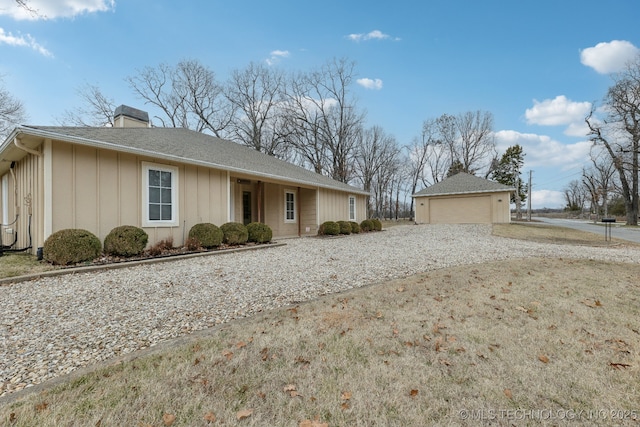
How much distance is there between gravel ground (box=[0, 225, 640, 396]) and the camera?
2.54 metres

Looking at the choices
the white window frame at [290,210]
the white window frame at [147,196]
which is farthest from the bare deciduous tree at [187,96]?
the white window frame at [147,196]

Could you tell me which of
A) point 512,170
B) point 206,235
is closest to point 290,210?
point 206,235

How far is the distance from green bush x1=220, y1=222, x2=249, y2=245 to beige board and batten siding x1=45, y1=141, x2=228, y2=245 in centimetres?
100

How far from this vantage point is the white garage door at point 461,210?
20500 millimetres

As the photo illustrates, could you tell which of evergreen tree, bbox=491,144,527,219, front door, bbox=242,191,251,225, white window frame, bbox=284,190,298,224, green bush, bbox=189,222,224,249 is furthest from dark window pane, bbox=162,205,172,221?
evergreen tree, bbox=491,144,527,219

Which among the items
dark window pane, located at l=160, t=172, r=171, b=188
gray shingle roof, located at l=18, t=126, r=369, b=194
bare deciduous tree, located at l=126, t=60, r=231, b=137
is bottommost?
dark window pane, located at l=160, t=172, r=171, b=188

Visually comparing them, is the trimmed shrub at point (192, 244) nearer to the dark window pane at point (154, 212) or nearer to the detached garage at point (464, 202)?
the dark window pane at point (154, 212)

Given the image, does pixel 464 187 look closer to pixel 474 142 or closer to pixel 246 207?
pixel 474 142

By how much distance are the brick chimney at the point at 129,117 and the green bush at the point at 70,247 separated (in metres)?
6.08

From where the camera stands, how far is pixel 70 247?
5637mm

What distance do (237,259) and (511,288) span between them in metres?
5.64

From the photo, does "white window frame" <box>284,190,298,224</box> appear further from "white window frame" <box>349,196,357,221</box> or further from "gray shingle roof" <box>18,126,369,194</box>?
"white window frame" <box>349,196,357,221</box>

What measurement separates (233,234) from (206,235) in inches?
37.5

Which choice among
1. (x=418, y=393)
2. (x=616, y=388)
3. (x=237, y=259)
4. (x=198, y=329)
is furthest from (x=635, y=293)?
(x=237, y=259)
